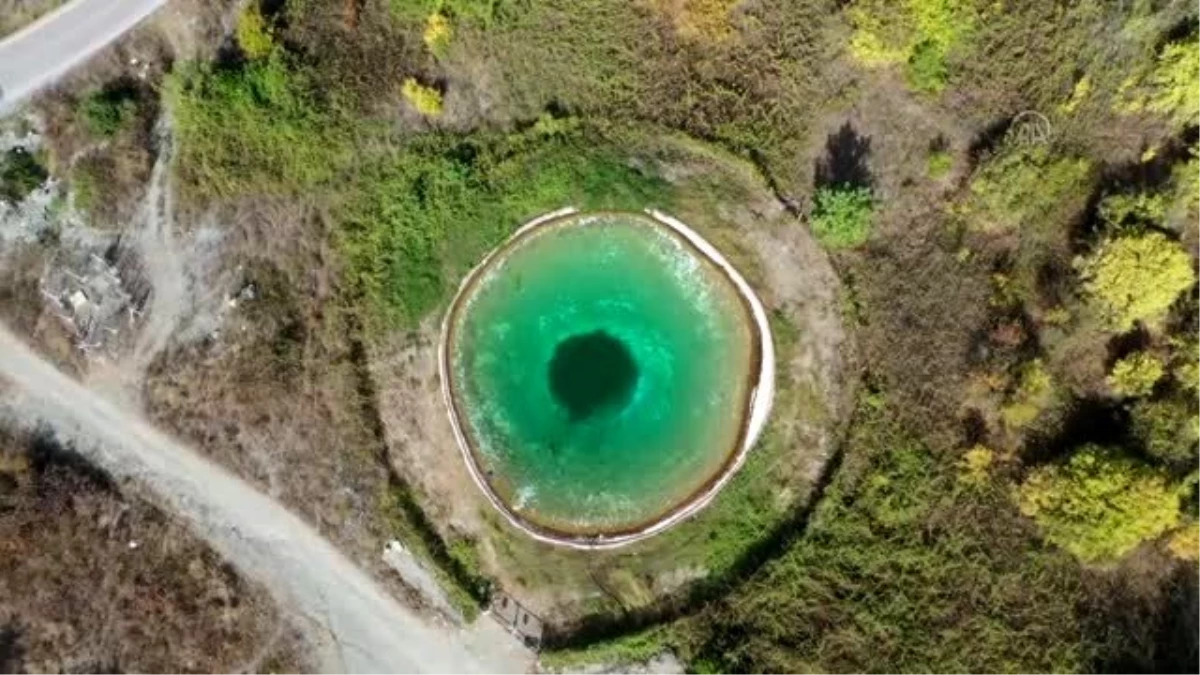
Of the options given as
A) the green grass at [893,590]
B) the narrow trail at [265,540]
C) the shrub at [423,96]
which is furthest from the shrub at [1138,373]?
the shrub at [423,96]

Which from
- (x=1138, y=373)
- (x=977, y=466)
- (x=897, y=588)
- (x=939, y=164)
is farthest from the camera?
(x=939, y=164)

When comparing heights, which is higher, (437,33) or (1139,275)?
(1139,275)

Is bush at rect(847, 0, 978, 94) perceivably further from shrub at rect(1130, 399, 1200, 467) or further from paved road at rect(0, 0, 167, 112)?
paved road at rect(0, 0, 167, 112)

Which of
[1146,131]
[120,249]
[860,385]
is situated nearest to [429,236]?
[120,249]

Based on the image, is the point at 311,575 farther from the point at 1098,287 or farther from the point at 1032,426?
the point at 1098,287

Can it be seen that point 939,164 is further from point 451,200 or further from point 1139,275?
point 451,200

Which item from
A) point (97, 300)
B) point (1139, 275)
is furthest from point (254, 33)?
point (1139, 275)

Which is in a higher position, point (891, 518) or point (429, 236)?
point (891, 518)
